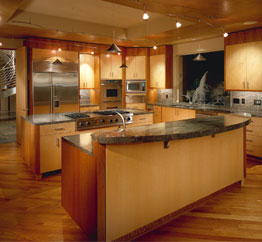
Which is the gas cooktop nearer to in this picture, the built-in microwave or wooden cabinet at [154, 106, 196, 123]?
wooden cabinet at [154, 106, 196, 123]

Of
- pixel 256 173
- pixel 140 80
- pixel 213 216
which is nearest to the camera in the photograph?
pixel 213 216

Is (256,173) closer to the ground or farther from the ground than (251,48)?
closer to the ground

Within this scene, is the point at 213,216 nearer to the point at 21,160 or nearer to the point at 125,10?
the point at 21,160

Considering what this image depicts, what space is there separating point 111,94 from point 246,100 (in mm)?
3865

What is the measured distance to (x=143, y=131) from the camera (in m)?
2.75

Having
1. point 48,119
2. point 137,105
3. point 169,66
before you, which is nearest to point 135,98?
point 137,105

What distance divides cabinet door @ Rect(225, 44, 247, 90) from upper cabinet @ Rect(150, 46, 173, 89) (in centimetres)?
210

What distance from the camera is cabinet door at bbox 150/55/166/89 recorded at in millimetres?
7949

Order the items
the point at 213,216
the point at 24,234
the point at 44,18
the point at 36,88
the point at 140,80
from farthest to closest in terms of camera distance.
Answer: the point at 140,80, the point at 36,88, the point at 44,18, the point at 213,216, the point at 24,234

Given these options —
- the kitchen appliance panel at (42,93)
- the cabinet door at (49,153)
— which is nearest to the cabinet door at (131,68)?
the kitchen appliance panel at (42,93)

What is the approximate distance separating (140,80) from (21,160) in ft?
14.3

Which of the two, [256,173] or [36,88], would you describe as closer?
[256,173]

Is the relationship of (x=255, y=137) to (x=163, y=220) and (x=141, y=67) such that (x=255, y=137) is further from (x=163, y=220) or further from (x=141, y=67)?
(x=141, y=67)

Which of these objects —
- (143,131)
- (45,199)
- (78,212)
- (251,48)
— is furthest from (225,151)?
(251,48)
